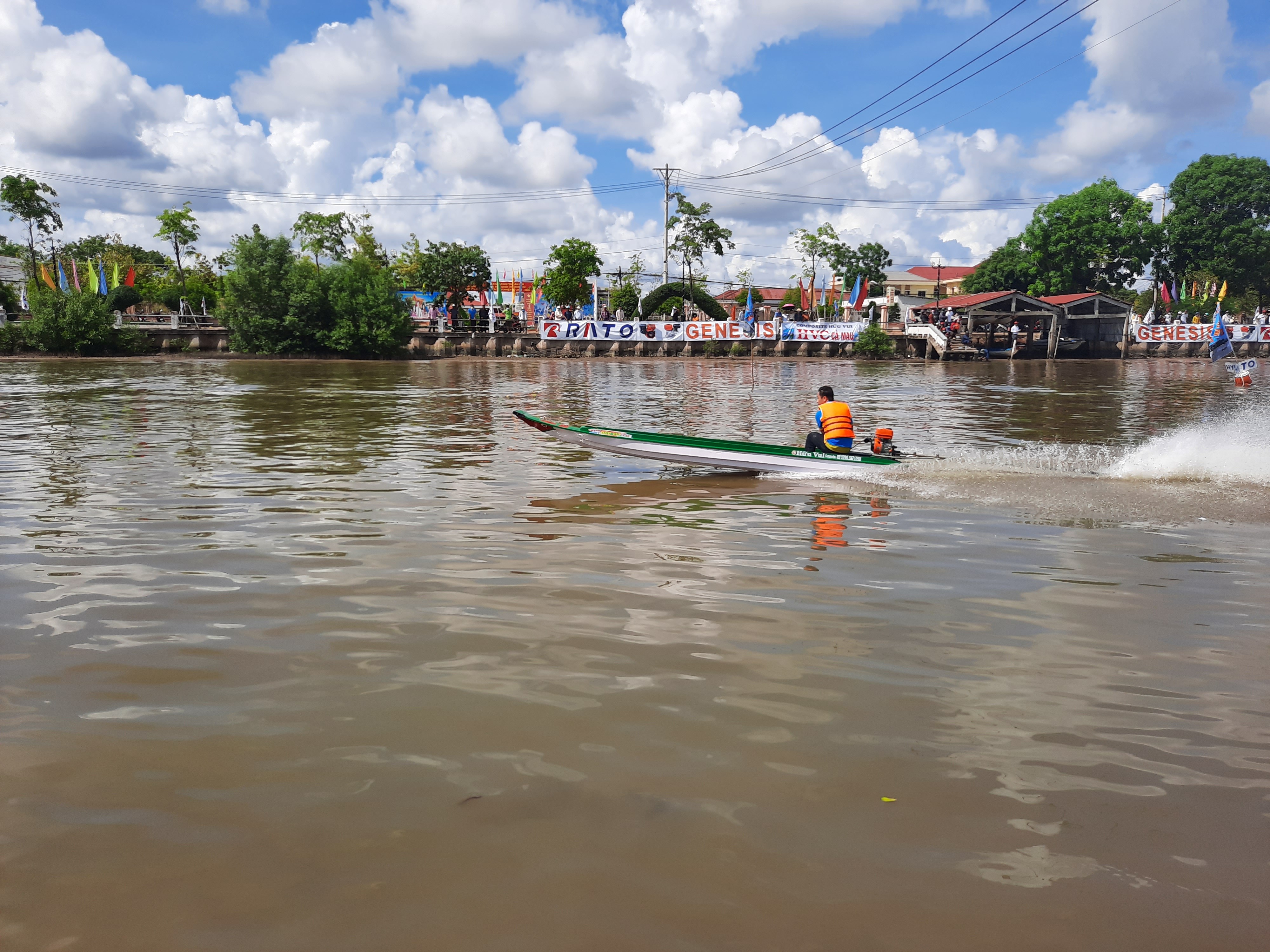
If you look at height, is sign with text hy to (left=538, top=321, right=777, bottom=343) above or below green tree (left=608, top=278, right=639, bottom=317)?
below

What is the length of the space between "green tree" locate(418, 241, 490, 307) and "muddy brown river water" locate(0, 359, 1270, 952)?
5625cm

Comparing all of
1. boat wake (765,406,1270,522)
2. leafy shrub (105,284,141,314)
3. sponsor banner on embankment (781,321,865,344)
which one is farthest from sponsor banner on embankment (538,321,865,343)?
boat wake (765,406,1270,522)

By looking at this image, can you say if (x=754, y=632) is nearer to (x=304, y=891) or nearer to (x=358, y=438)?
(x=304, y=891)

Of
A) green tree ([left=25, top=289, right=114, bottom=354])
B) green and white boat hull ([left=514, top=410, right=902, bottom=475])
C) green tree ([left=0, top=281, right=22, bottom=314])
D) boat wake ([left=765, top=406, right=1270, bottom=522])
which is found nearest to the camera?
boat wake ([left=765, top=406, right=1270, bottom=522])

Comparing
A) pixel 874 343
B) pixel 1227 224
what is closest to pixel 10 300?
pixel 874 343

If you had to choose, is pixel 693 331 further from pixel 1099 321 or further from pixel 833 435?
pixel 833 435

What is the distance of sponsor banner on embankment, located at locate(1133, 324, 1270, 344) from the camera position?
60.1 m

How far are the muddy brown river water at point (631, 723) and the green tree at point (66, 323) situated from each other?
159 ft

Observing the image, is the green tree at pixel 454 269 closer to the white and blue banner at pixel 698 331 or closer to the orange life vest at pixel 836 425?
A: the white and blue banner at pixel 698 331

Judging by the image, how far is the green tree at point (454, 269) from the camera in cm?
6397

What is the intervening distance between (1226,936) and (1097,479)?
10460mm

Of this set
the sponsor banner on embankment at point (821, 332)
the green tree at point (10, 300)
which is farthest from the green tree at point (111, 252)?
the sponsor banner on embankment at point (821, 332)

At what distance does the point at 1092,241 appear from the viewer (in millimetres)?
74312

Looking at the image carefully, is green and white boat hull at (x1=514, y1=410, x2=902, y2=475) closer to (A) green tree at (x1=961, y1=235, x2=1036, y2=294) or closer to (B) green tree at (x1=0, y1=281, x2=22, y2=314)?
(B) green tree at (x1=0, y1=281, x2=22, y2=314)
